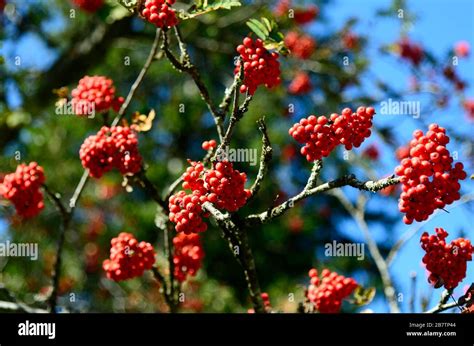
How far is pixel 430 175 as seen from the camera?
2.22 meters

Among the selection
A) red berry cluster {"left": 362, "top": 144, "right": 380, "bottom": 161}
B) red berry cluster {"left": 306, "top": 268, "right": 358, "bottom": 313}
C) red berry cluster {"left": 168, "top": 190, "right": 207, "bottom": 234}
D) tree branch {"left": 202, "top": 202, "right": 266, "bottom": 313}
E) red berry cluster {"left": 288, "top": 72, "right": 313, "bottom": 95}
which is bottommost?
red berry cluster {"left": 306, "top": 268, "right": 358, "bottom": 313}

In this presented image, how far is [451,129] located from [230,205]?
368 centimetres

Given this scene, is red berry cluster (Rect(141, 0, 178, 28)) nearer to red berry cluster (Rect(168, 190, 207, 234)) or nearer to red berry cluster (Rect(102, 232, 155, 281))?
red berry cluster (Rect(168, 190, 207, 234))

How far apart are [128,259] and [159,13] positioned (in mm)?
1118

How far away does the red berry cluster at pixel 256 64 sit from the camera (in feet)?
8.48

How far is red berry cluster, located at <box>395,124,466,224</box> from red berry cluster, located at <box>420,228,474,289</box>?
367 millimetres

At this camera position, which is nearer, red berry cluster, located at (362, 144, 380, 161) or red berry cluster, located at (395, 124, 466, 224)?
red berry cluster, located at (395, 124, 466, 224)

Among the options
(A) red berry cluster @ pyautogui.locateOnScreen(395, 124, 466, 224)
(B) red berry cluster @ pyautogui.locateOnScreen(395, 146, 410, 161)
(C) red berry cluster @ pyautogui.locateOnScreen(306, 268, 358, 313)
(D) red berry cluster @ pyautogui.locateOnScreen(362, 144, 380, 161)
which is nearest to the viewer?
(A) red berry cluster @ pyautogui.locateOnScreen(395, 124, 466, 224)

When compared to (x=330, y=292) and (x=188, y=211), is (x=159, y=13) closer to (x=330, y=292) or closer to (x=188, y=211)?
(x=188, y=211)

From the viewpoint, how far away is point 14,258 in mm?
7141

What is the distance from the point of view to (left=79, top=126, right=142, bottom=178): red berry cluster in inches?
114

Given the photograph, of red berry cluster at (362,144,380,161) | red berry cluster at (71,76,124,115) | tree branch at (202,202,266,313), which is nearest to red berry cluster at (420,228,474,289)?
tree branch at (202,202,266,313)
